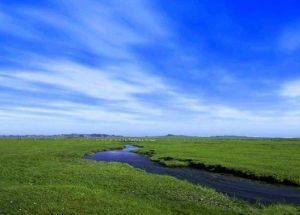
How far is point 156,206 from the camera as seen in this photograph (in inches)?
1026

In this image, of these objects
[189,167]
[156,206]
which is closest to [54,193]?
[156,206]

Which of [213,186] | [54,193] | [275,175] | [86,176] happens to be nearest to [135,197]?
[54,193]

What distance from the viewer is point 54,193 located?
28.0m

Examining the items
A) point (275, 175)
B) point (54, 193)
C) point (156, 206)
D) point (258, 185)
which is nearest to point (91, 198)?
point (54, 193)

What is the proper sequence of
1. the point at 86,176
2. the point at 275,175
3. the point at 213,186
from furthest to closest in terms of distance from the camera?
the point at 275,175, the point at 213,186, the point at 86,176

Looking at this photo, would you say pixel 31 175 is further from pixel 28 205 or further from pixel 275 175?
pixel 275 175

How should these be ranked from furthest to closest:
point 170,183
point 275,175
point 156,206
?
1. point 275,175
2. point 170,183
3. point 156,206

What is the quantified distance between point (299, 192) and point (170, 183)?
14589 millimetres

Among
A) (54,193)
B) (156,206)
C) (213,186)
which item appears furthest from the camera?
(213,186)

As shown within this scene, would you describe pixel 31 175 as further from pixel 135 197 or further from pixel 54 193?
pixel 135 197

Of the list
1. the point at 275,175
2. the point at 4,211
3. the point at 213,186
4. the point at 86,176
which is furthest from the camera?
the point at 275,175

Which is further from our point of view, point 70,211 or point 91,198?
point 91,198

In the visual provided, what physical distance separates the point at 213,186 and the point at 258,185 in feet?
19.1

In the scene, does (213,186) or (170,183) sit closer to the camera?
(170,183)
